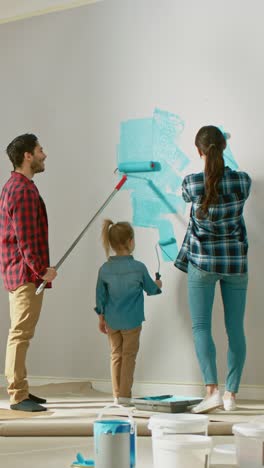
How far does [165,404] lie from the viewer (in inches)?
129

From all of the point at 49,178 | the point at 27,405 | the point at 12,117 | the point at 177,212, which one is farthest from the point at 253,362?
the point at 12,117

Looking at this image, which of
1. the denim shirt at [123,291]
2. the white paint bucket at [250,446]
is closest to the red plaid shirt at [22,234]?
the denim shirt at [123,291]

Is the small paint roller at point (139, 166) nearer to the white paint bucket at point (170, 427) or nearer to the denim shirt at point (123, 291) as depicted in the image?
the denim shirt at point (123, 291)

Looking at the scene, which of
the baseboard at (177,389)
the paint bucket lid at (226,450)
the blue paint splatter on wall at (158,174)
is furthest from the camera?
the blue paint splatter on wall at (158,174)

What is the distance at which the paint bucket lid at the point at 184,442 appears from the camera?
2051 mm

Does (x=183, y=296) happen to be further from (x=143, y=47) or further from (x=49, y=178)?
(x=143, y=47)

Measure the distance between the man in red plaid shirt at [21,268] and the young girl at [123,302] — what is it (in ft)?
1.14

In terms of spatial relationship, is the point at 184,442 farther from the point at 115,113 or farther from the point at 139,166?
the point at 115,113

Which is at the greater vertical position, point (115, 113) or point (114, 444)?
point (115, 113)

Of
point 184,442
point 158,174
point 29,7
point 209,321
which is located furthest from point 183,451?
point 29,7

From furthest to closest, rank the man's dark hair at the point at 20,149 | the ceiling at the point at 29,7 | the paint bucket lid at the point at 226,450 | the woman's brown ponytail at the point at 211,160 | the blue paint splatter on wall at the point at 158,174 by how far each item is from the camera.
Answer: the ceiling at the point at 29,7
the blue paint splatter on wall at the point at 158,174
the man's dark hair at the point at 20,149
the woman's brown ponytail at the point at 211,160
the paint bucket lid at the point at 226,450

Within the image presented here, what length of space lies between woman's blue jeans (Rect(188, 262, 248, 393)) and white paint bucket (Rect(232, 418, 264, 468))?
4.11ft

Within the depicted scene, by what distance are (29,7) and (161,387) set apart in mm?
2206

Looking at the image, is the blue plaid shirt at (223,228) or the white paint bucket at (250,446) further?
the blue plaid shirt at (223,228)
